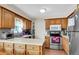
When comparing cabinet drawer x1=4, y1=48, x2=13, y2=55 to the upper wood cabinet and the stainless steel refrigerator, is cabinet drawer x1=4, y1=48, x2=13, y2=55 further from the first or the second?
the stainless steel refrigerator

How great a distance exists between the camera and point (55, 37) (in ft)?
4.88

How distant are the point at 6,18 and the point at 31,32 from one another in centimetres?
38

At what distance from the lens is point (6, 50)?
1.28 metres

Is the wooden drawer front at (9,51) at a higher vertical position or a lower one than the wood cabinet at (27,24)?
lower

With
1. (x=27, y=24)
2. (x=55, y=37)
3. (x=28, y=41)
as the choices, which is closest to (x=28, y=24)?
(x=27, y=24)

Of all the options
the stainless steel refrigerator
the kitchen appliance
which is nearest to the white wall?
the kitchen appliance

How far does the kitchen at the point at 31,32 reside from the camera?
50.8 inches

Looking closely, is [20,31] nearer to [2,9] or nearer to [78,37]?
[2,9]

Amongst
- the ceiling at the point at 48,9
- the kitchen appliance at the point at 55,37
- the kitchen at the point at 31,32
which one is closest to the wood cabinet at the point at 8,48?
the kitchen at the point at 31,32

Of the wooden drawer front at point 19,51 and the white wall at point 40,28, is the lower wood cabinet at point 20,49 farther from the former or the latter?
the white wall at point 40,28

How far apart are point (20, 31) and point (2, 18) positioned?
0.30 meters

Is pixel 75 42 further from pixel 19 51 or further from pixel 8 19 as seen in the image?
pixel 8 19

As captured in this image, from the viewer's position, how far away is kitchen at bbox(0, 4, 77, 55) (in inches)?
50.8

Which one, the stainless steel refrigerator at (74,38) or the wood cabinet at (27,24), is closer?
the stainless steel refrigerator at (74,38)
